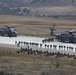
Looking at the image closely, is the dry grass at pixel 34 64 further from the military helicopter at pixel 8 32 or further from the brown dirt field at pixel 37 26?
the brown dirt field at pixel 37 26

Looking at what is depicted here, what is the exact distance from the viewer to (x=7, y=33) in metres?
70.0

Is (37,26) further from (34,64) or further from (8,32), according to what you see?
(34,64)

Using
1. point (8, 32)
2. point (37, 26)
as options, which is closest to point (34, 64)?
point (8, 32)

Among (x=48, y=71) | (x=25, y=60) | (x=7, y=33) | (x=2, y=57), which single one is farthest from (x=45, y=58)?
(x=7, y=33)

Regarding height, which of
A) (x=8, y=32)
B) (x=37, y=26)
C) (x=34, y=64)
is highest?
(x=37, y=26)

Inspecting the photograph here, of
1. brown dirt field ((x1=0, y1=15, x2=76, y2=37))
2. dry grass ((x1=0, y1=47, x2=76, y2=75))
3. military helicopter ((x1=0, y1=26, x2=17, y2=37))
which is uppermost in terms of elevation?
brown dirt field ((x1=0, y1=15, x2=76, y2=37))

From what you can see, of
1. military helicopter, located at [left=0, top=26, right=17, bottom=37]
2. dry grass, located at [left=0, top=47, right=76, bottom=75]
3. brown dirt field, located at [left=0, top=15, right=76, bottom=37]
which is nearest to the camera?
dry grass, located at [left=0, top=47, right=76, bottom=75]

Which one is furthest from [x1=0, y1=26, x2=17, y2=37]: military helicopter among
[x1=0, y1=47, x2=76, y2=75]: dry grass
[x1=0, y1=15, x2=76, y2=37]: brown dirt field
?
[x1=0, y1=47, x2=76, y2=75]: dry grass

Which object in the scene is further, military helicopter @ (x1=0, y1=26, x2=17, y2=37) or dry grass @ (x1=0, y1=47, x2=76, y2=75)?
military helicopter @ (x1=0, y1=26, x2=17, y2=37)

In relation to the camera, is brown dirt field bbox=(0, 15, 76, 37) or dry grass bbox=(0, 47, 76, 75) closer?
dry grass bbox=(0, 47, 76, 75)

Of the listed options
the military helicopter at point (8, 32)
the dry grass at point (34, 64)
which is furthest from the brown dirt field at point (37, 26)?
the dry grass at point (34, 64)

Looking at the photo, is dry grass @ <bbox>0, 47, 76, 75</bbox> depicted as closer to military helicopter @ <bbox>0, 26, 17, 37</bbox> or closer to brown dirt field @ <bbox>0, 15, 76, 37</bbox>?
military helicopter @ <bbox>0, 26, 17, 37</bbox>

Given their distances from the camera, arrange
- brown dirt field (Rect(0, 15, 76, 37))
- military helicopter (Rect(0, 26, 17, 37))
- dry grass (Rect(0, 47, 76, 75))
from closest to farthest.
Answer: dry grass (Rect(0, 47, 76, 75)) < military helicopter (Rect(0, 26, 17, 37)) < brown dirt field (Rect(0, 15, 76, 37))

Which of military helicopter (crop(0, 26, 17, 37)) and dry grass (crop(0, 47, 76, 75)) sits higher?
military helicopter (crop(0, 26, 17, 37))
